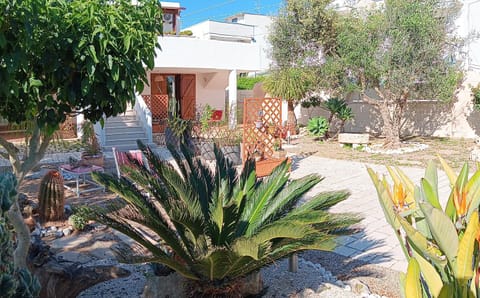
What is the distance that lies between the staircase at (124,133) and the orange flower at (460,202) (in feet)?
44.8

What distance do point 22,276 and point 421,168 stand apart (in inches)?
440

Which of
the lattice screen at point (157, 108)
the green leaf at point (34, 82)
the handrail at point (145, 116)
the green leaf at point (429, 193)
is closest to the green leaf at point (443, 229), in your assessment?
the green leaf at point (429, 193)

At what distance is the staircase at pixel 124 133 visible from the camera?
15695 mm

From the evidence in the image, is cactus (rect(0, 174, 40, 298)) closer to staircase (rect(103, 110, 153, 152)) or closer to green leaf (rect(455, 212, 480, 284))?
green leaf (rect(455, 212, 480, 284))

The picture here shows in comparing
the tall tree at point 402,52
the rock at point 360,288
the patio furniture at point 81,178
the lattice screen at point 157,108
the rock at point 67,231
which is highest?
the tall tree at point 402,52

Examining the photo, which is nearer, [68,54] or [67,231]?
[68,54]

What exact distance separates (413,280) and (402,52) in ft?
42.4

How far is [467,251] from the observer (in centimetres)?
234

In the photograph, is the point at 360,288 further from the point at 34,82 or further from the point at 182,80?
the point at 182,80

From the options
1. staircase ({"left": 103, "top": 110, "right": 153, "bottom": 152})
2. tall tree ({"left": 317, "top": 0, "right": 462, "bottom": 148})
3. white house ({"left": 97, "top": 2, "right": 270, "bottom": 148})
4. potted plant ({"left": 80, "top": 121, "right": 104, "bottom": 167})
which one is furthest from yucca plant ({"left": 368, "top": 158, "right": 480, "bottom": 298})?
white house ({"left": 97, "top": 2, "right": 270, "bottom": 148})

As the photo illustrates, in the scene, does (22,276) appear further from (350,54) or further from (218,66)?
(218,66)

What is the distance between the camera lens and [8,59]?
2.92m

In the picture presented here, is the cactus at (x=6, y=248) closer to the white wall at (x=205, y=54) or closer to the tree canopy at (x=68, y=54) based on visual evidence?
the tree canopy at (x=68, y=54)

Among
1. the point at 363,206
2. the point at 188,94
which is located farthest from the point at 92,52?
the point at 188,94
